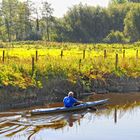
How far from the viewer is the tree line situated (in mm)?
87750

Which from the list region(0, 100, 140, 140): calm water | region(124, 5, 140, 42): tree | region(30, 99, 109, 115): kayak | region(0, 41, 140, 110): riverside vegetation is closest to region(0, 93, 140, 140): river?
region(0, 100, 140, 140): calm water

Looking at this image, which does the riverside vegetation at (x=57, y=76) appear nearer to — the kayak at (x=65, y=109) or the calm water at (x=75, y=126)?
the kayak at (x=65, y=109)

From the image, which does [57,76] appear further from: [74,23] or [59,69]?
[74,23]

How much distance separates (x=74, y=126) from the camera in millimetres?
25750

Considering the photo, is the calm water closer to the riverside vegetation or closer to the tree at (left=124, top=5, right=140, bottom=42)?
the riverside vegetation

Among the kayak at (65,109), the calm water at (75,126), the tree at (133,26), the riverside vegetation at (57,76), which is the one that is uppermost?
the tree at (133,26)

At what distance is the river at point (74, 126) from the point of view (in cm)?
2320

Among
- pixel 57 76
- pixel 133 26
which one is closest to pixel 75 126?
pixel 57 76

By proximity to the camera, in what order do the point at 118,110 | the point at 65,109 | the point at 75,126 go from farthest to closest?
the point at 118,110 < the point at 65,109 < the point at 75,126

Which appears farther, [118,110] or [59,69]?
[59,69]

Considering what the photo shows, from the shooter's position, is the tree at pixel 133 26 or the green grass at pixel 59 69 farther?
the tree at pixel 133 26

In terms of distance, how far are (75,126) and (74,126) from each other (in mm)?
58

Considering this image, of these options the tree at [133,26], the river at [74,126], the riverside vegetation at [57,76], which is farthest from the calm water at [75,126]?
the tree at [133,26]

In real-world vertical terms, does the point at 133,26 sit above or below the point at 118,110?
above
